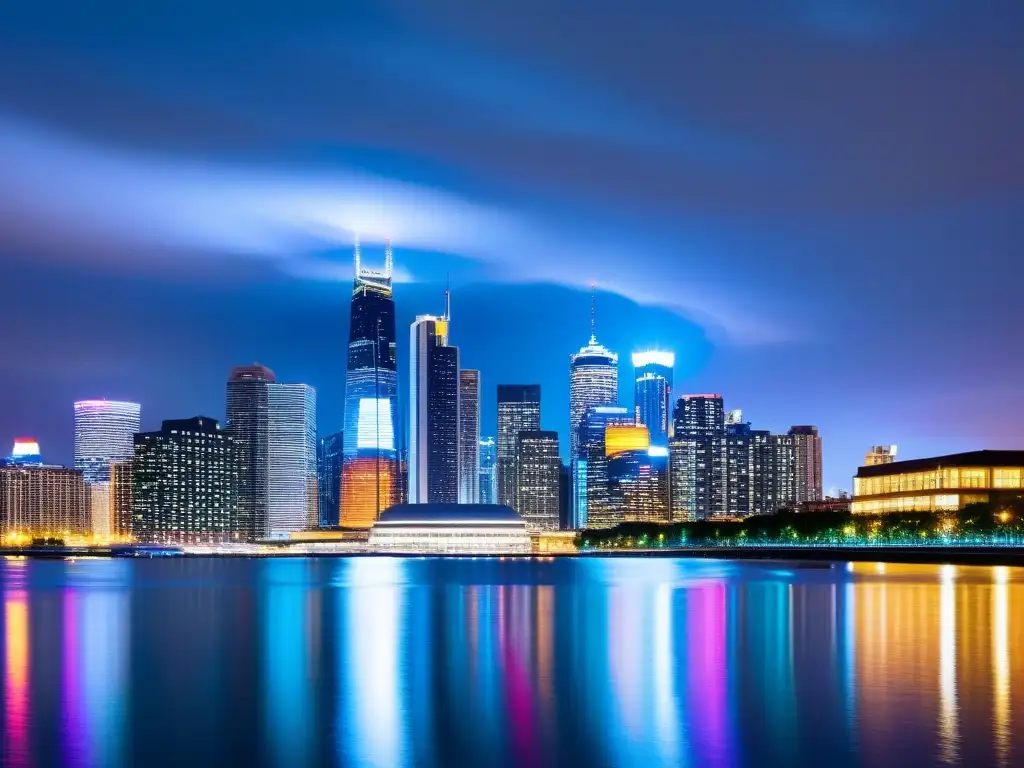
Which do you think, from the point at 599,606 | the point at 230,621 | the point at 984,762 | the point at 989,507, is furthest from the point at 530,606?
the point at 989,507

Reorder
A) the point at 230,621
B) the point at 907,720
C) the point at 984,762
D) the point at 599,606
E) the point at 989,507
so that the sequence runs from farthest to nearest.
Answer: the point at 989,507
the point at 599,606
the point at 230,621
the point at 907,720
the point at 984,762

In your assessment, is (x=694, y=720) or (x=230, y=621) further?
(x=230, y=621)

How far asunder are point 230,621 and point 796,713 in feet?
158

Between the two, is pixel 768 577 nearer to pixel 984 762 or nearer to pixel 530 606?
pixel 530 606

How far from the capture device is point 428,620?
81.8 meters

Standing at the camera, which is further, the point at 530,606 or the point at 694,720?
→ the point at 530,606

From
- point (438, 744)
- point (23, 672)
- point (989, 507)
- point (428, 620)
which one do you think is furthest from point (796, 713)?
point (989, 507)

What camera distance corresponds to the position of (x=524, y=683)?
5012cm

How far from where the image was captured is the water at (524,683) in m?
36.1

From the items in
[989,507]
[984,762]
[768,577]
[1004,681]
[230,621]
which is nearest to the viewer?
[984,762]

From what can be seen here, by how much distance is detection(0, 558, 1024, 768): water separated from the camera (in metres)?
36.1

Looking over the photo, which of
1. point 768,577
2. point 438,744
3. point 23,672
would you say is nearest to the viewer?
point 438,744

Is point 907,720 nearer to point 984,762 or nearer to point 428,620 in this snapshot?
point 984,762

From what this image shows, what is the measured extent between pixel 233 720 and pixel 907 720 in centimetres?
2096
